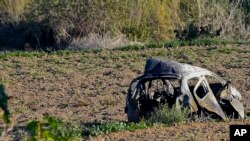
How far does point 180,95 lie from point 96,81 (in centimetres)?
721

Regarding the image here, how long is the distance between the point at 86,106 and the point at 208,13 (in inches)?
607

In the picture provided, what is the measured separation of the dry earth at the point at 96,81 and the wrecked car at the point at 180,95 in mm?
583

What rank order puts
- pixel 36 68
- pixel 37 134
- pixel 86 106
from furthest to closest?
pixel 36 68 < pixel 86 106 < pixel 37 134

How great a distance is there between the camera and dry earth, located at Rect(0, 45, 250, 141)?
13742 millimetres

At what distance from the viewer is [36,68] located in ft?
77.6

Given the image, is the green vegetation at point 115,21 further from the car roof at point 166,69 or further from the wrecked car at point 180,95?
the car roof at point 166,69

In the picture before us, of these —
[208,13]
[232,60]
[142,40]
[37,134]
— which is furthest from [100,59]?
[37,134]

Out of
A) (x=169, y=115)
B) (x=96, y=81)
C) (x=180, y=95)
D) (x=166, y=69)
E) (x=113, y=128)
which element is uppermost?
(x=166, y=69)

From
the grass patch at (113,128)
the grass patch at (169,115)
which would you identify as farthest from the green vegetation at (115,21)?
the grass patch at (113,128)

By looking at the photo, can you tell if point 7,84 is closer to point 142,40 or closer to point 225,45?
point 225,45

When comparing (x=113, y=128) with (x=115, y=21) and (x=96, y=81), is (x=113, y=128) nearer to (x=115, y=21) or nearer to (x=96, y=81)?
(x=96, y=81)

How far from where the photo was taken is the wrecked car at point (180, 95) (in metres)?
14.5

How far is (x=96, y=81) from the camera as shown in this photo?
21.4 meters

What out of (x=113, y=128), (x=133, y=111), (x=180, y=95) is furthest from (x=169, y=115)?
(x=113, y=128)
